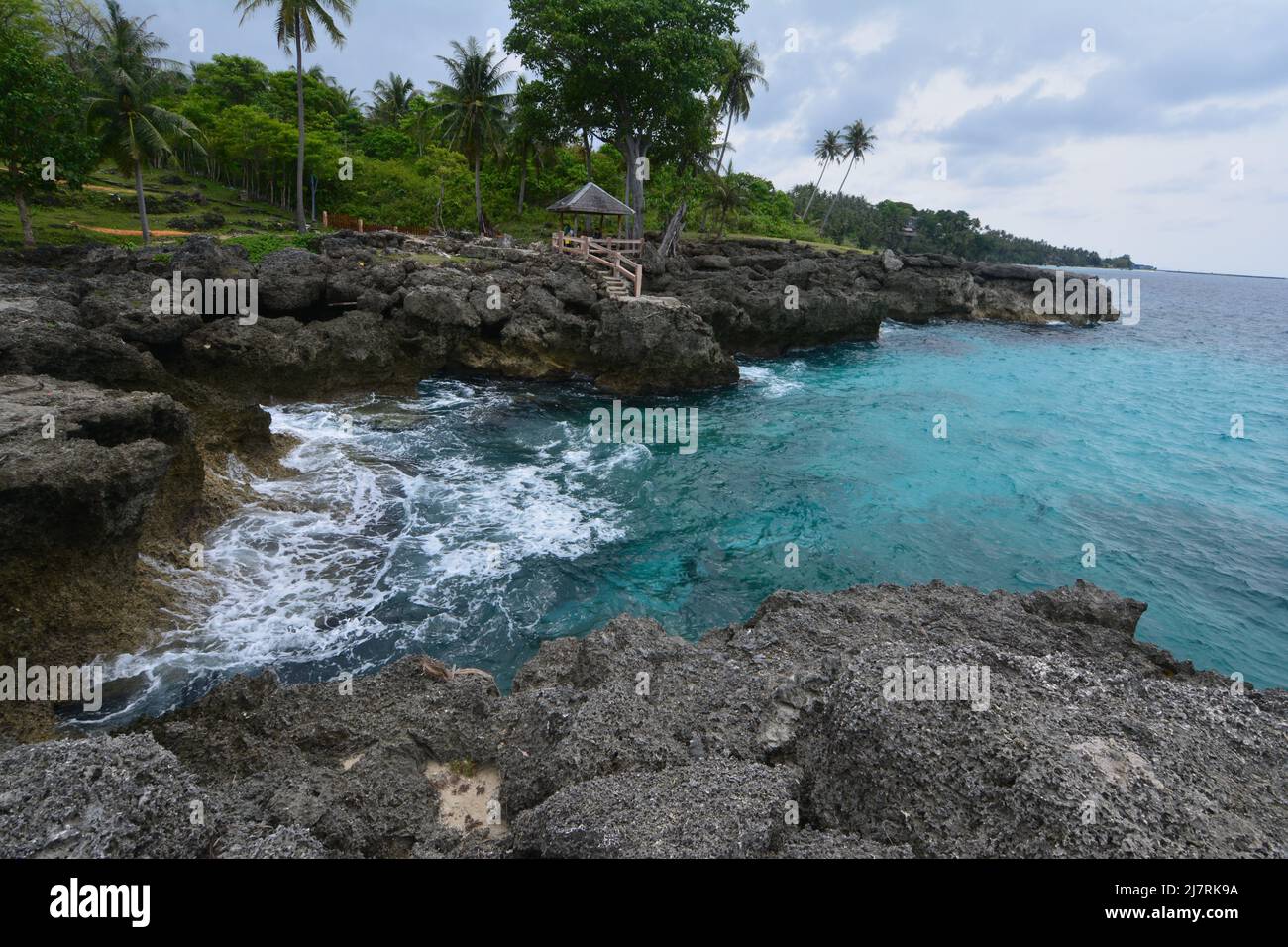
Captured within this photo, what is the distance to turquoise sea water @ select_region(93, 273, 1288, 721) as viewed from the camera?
11.7 m

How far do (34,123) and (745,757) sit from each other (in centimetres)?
3588

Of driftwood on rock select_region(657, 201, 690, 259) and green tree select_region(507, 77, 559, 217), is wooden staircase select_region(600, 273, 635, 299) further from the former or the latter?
green tree select_region(507, 77, 559, 217)

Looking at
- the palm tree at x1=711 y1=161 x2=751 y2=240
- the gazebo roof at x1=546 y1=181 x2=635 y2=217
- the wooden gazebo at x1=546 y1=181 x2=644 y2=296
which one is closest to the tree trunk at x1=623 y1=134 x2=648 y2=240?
the wooden gazebo at x1=546 y1=181 x2=644 y2=296

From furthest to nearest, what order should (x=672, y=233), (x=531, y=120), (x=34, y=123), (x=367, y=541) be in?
(x=672, y=233) → (x=531, y=120) → (x=34, y=123) → (x=367, y=541)

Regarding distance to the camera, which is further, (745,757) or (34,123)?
(34,123)

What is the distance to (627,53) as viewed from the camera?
1417 inches

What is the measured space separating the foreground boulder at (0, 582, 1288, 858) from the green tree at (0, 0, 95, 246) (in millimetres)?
30793

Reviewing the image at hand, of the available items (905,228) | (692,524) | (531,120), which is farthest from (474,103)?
(905,228)

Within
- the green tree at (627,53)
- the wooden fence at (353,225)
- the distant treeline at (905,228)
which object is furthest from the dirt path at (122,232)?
the distant treeline at (905,228)

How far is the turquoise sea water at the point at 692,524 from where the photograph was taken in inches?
462

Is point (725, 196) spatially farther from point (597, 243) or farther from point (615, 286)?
point (615, 286)

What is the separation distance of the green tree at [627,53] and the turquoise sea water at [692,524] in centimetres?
2001

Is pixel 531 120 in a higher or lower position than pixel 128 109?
higher

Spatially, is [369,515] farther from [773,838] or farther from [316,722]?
[773,838]
